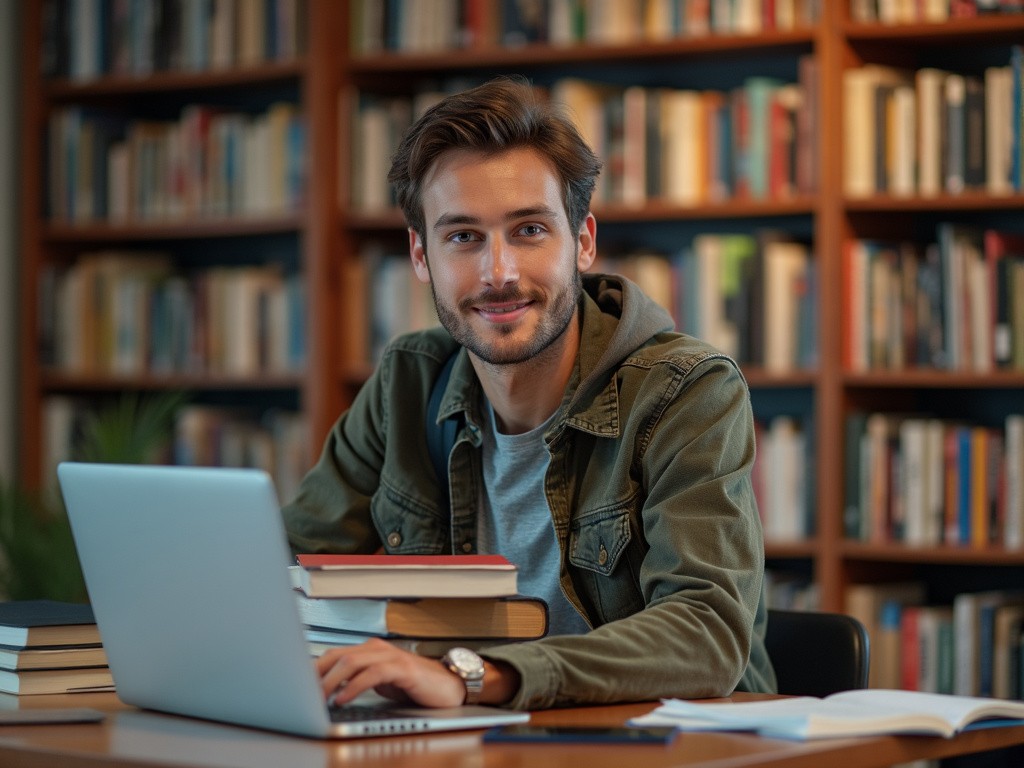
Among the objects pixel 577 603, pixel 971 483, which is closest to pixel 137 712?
pixel 577 603

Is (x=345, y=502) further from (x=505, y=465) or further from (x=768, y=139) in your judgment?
(x=768, y=139)

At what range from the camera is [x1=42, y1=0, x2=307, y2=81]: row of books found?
375 cm

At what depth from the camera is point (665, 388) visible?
1742 millimetres

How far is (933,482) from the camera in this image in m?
3.12

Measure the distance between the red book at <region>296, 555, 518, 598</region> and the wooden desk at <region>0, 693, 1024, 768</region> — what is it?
14cm

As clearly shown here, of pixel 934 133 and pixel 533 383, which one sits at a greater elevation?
pixel 934 133

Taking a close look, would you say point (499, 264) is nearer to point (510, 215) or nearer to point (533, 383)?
point (510, 215)

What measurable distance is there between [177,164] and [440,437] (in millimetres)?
2168

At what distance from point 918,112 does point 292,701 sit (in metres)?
2.37

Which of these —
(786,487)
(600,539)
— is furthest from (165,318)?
(600,539)

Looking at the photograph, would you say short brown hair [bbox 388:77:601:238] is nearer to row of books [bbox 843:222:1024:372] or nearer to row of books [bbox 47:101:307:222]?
row of books [bbox 843:222:1024:372]

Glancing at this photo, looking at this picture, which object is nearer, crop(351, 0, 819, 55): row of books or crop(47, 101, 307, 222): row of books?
crop(351, 0, 819, 55): row of books

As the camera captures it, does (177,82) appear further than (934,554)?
Yes

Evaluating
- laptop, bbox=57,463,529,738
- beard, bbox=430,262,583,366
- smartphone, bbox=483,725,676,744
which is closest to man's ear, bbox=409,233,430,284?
beard, bbox=430,262,583,366
